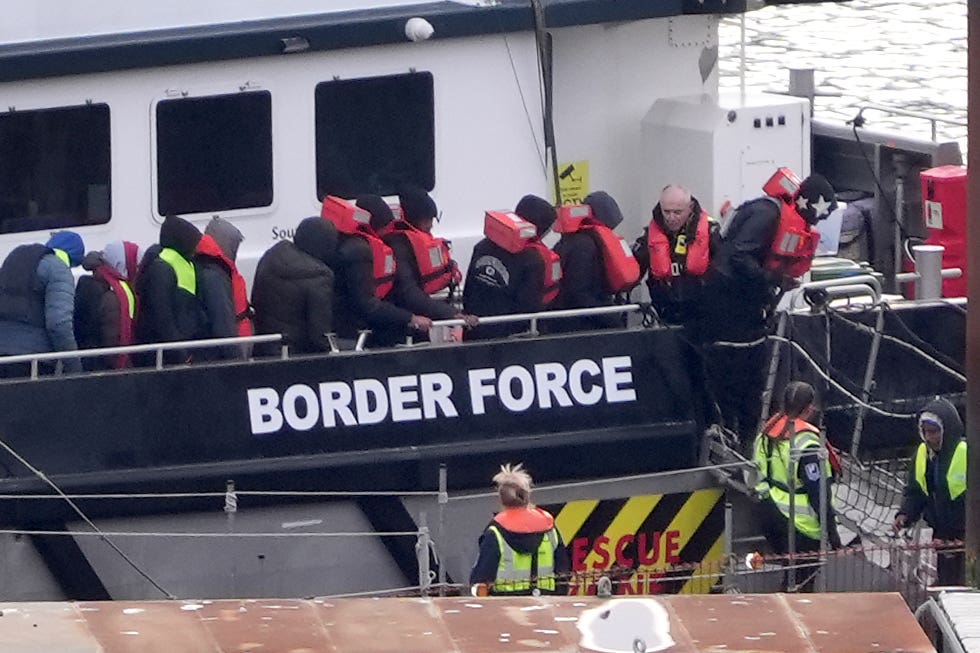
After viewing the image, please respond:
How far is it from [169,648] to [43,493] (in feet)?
8.92

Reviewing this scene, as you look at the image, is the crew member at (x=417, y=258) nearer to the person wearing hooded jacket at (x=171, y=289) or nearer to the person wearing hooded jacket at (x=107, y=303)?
A: the person wearing hooded jacket at (x=171, y=289)

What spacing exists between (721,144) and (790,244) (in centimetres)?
94

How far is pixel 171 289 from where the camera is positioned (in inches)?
340

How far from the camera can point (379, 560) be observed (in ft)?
29.5

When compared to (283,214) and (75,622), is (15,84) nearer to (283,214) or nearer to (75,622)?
(283,214)

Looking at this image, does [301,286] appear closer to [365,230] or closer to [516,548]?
[365,230]

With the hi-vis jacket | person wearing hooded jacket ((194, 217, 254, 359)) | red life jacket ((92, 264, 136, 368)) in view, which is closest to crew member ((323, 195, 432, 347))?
person wearing hooded jacket ((194, 217, 254, 359))

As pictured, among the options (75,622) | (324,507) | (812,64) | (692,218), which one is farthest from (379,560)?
(812,64)

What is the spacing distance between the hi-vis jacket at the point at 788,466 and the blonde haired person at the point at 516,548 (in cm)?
125

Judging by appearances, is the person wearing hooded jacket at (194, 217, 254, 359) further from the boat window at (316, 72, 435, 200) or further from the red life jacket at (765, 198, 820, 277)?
the red life jacket at (765, 198, 820, 277)

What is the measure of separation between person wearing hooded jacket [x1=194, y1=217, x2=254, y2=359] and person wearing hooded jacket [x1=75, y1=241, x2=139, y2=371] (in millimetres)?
307

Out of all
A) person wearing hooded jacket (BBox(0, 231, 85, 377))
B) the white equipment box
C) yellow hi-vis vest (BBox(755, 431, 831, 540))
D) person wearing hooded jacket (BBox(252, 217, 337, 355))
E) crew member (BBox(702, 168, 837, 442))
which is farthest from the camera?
the white equipment box

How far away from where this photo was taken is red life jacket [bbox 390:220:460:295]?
29.7ft

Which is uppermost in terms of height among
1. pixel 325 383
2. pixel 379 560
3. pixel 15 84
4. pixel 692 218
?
pixel 15 84
